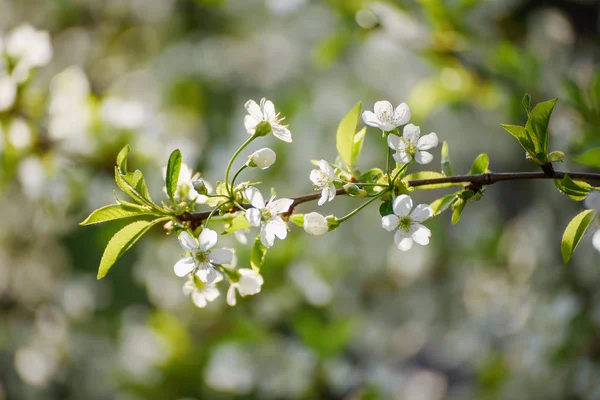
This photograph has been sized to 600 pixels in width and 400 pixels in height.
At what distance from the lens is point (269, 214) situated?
51 cm

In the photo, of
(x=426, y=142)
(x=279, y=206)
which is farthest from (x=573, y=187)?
(x=279, y=206)

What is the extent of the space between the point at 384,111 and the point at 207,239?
199 millimetres

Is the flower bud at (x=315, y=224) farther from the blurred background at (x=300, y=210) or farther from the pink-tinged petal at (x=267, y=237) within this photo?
the blurred background at (x=300, y=210)

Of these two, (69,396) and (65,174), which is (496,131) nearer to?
(65,174)

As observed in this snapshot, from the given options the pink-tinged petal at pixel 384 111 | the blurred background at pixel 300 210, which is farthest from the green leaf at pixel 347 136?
the blurred background at pixel 300 210

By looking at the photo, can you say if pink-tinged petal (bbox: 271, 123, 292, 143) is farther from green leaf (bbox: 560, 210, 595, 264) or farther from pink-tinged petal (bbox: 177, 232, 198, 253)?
green leaf (bbox: 560, 210, 595, 264)

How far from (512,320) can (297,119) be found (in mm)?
852

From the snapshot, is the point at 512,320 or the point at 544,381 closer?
the point at 544,381

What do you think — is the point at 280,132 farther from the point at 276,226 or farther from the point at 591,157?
the point at 591,157

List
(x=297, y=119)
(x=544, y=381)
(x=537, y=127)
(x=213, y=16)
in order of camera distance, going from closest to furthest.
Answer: (x=537, y=127) → (x=544, y=381) → (x=297, y=119) → (x=213, y=16)

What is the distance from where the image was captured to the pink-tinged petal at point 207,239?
19.0 inches

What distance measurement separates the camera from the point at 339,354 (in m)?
1.38

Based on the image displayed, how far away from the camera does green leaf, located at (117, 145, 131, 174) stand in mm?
491

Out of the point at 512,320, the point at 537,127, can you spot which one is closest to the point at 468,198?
the point at 537,127
